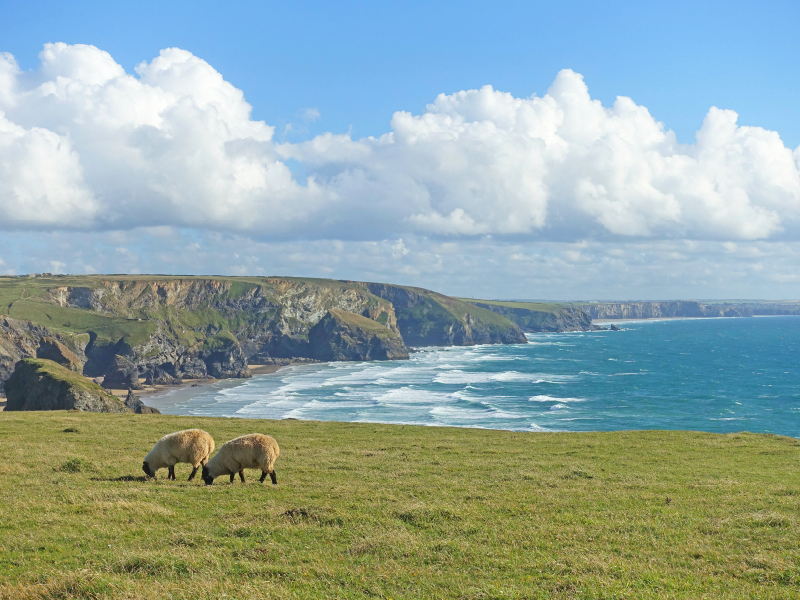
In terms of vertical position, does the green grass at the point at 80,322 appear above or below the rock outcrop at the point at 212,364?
above

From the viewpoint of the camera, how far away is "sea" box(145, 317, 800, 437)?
94000 mm

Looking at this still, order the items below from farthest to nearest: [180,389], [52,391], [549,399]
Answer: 1. [180,389]
2. [549,399]
3. [52,391]

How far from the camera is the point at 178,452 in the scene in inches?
875

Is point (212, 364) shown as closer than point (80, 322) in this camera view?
No

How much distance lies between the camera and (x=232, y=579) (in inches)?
458

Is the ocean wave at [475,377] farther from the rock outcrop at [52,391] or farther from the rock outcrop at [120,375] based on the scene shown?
the rock outcrop at [120,375]

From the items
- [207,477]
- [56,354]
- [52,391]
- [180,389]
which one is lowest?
[180,389]

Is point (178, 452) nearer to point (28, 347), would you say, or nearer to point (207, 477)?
point (207, 477)

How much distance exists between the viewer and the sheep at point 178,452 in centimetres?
2223

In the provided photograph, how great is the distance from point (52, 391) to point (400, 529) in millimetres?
101693

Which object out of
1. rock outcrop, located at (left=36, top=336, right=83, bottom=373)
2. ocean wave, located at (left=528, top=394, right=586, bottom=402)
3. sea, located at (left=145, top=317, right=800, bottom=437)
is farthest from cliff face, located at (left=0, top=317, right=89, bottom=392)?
ocean wave, located at (left=528, top=394, right=586, bottom=402)

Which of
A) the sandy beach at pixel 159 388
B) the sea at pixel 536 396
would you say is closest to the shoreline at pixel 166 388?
the sandy beach at pixel 159 388

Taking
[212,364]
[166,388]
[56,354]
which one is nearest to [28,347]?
→ [56,354]

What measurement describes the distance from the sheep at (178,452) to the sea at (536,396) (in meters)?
67.7
